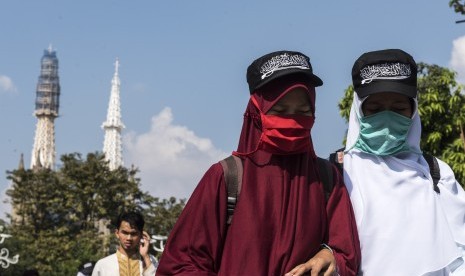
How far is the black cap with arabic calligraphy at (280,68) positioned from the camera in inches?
130

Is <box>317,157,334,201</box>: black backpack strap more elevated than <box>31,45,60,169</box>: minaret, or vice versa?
<box>31,45,60,169</box>: minaret

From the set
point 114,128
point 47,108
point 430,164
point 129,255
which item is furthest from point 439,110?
point 47,108

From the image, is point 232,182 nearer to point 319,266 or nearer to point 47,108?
point 319,266

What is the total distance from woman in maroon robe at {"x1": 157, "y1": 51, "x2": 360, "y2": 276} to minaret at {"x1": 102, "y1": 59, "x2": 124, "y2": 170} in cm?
13390

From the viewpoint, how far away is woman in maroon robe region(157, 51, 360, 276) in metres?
3.20

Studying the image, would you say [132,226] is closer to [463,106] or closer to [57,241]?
[463,106]

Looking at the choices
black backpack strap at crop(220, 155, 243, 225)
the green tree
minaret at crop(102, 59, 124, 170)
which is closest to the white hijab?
black backpack strap at crop(220, 155, 243, 225)

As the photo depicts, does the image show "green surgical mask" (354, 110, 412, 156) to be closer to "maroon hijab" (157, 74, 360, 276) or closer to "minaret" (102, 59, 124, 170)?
"maroon hijab" (157, 74, 360, 276)

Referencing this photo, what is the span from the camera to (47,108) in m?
162

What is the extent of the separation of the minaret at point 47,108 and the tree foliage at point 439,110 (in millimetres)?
135106

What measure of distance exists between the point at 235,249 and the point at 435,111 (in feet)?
44.1

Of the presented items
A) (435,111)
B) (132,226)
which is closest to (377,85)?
(132,226)

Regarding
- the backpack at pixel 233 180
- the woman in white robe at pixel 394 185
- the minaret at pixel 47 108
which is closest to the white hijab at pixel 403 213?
the woman in white robe at pixel 394 185

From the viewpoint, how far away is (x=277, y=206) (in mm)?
3242
